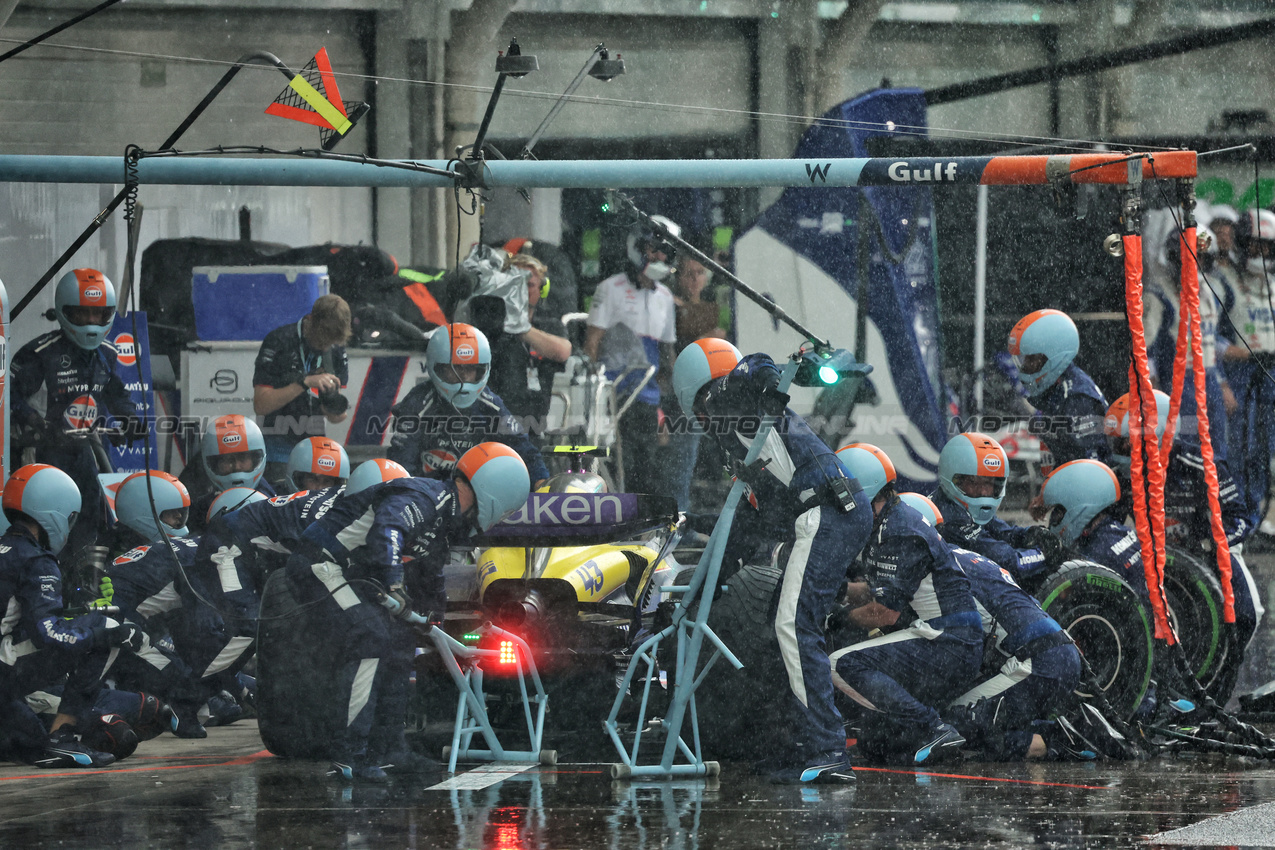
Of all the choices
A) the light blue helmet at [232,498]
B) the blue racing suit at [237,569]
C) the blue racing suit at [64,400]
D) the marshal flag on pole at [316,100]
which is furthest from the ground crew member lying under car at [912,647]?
the blue racing suit at [64,400]

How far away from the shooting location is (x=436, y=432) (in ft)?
29.0

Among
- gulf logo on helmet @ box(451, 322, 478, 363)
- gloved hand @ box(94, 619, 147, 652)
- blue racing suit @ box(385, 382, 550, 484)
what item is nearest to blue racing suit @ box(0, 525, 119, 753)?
gloved hand @ box(94, 619, 147, 652)

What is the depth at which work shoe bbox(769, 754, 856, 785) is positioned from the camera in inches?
230

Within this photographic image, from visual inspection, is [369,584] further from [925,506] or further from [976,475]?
[976,475]

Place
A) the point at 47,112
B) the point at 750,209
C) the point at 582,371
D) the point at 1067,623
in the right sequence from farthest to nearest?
the point at 750,209 → the point at 47,112 → the point at 582,371 → the point at 1067,623

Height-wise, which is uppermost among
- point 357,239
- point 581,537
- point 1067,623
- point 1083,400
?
point 357,239

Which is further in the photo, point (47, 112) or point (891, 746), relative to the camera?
point (47, 112)

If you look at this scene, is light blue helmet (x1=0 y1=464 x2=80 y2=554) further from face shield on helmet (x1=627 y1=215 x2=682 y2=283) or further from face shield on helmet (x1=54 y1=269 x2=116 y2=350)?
face shield on helmet (x1=627 y1=215 x2=682 y2=283)

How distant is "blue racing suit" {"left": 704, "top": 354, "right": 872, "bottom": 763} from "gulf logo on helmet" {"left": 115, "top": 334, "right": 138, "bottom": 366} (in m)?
4.37

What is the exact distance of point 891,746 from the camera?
20.8 feet

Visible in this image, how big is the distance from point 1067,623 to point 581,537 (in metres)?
2.32

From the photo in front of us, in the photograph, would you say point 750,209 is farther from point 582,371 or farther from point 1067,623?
point 1067,623

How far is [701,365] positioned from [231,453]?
10.2 feet

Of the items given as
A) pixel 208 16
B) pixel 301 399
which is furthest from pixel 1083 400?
pixel 208 16
